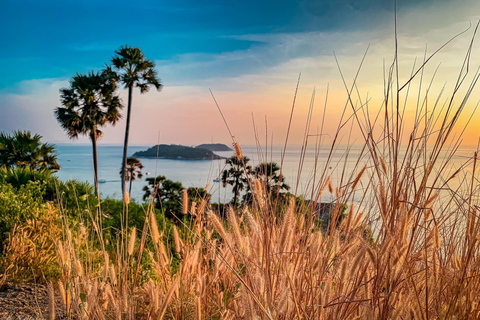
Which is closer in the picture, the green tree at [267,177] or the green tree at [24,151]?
the green tree at [267,177]

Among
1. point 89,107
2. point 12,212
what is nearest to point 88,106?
point 89,107

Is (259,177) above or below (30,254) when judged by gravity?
above

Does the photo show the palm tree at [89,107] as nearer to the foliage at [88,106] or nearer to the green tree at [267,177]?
the foliage at [88,106]

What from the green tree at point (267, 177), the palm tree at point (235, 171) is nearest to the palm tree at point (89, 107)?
the palm tree at point (235, 171)

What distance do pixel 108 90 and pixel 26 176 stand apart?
49.2ft

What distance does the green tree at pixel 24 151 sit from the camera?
533 inches

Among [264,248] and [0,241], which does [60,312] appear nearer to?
[0,241]

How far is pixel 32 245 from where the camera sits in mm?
3756

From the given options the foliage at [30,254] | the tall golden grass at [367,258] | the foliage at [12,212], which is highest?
the tall golden grass at [367,258]

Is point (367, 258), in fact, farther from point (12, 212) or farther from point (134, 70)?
point (134, 70)

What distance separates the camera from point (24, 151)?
13.9 m

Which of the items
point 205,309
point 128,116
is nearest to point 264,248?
point 205,309

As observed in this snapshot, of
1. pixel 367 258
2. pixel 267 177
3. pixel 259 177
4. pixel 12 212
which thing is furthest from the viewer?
pixel 12 212

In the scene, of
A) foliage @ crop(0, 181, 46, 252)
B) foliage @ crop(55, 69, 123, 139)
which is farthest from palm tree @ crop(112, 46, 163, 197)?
A: foliage @ crop(0, 181, 46, 252)
